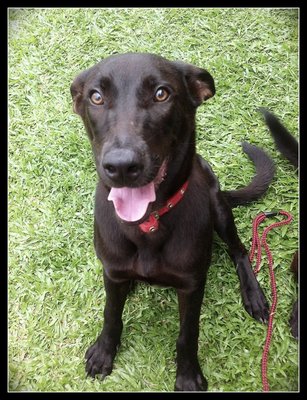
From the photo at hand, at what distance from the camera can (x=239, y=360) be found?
304 centimetres

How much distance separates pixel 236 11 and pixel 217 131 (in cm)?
150

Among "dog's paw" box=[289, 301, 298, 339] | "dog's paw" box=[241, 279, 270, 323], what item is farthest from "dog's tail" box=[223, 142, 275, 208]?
"dog's paw" box=[289, 301, 298, 339]

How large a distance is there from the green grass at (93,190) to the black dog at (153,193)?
0.61 ft

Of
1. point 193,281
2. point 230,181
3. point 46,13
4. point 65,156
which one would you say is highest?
point 46,13

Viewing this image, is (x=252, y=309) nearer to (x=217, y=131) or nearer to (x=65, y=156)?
(x=217, y=131)

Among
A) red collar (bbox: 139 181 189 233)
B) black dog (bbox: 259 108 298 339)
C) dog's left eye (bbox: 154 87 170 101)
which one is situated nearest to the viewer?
dog's left eye (bbox: 154 87 170 101)

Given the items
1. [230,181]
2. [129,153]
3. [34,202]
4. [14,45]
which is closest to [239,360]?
[230,181]

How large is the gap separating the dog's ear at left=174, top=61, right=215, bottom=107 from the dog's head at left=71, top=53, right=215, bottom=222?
0.35ft

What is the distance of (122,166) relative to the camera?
1918 millimetres

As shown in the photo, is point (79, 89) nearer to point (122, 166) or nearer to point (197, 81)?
point (197, 81)

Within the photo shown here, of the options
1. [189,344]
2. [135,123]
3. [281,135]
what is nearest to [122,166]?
[135,123]

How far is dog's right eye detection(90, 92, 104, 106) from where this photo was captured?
2.21m

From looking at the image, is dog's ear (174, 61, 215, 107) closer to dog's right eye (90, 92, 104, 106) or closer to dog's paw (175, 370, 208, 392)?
dog's right eye (90, 92, 104, 106)

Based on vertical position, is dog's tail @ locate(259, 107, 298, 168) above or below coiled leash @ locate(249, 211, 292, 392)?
above
